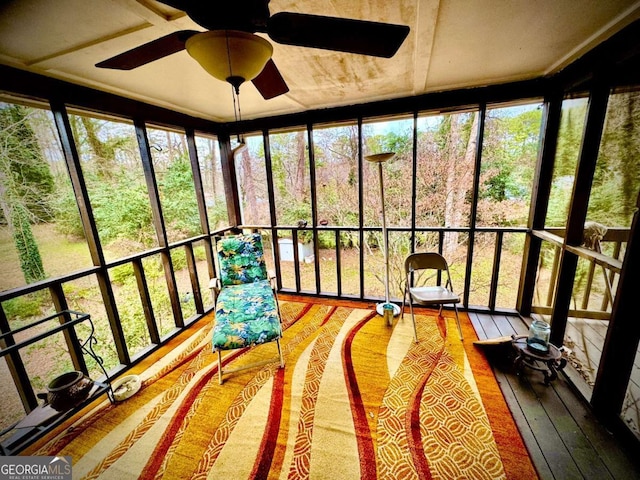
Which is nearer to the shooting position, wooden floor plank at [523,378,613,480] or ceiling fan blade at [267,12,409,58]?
ceiling fan blade at [267,12,409,58]

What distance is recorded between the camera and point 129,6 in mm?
1223

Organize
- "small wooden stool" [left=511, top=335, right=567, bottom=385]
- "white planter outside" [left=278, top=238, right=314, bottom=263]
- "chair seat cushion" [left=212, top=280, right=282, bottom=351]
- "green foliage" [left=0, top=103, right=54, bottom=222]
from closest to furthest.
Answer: "small wooden stool" [left=511, top=335, right=567, bottom=385], "chair seat cushion" [left=212, top=280, right=282, bottom=351], "green foliage" [left=0, top=103, right=54, bottom=222], "white planter outside" [left=278, top=238, right=314, bottom=263]

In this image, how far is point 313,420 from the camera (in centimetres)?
186

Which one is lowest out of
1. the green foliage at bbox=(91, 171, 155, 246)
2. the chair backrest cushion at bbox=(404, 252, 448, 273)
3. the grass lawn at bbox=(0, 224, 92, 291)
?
the chair backrest cushion at bbox=(404, 252, 448, 273)

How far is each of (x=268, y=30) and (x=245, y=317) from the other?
7.21 ft

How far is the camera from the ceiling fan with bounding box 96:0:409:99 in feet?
3.01

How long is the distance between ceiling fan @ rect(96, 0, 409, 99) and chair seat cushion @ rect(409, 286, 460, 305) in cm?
226

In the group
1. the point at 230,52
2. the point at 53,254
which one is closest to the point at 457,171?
the point at 230,52

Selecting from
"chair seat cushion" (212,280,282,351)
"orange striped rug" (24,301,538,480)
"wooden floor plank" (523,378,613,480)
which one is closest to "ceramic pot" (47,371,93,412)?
"orange striped rug" (24,301,538,480)

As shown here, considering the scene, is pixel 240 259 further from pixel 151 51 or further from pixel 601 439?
pixel 601 439

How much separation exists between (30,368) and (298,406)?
13.1 feet

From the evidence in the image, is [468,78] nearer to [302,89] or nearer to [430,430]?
[302,89]

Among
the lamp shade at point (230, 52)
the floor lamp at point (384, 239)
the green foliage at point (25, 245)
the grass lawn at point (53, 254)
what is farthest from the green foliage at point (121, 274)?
the lamp shade at point (230, 52)

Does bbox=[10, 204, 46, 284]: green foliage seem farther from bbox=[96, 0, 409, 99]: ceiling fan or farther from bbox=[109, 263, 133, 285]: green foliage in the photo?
bbox=[96, 0, 409, 99]: ceiling fan
